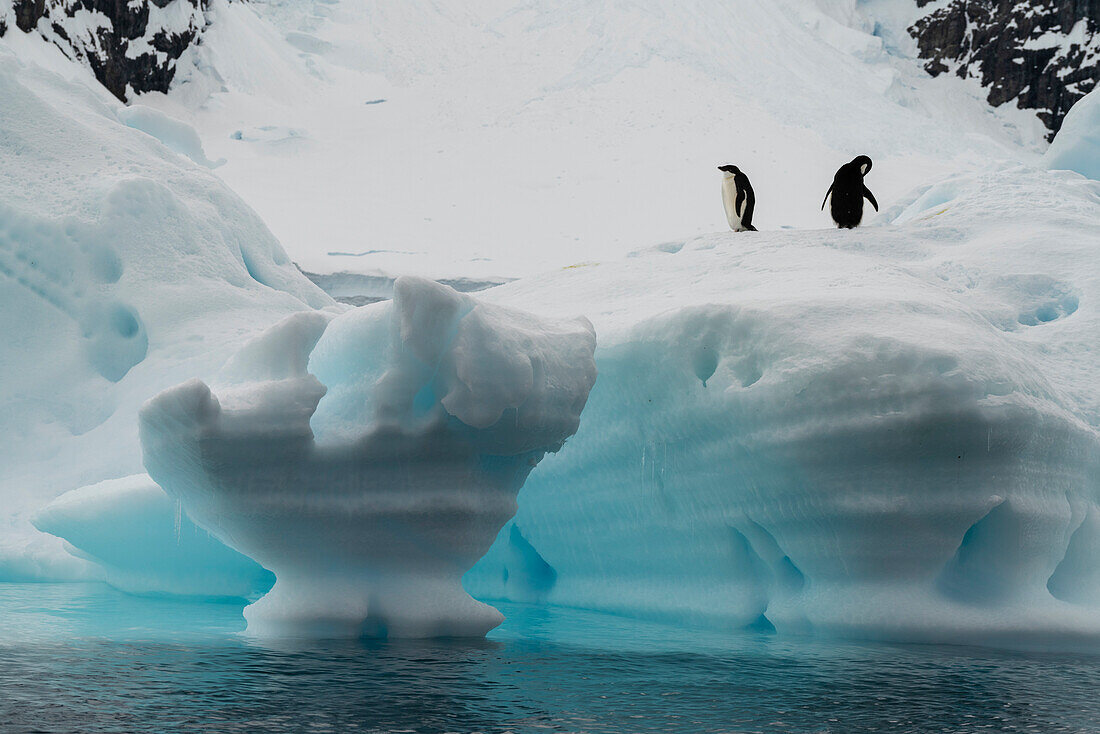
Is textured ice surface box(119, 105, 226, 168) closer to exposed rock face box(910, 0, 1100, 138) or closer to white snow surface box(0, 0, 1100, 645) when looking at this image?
white snow surface box(0, 0, 1100, 645)

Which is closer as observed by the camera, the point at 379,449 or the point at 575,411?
the point at 379,449

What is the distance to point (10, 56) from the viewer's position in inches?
375

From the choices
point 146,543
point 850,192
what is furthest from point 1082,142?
point 146,543

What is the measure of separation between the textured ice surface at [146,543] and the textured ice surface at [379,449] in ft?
4.46

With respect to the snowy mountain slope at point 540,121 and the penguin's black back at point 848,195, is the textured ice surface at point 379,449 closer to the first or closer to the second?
the penguin's black back at point 848,195

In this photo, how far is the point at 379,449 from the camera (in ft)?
14.7

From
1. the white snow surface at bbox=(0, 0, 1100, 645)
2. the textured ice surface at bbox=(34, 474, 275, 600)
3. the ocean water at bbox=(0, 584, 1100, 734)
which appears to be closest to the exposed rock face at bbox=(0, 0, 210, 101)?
the white snow surface at bbox=(0, 0, 1100, 645)

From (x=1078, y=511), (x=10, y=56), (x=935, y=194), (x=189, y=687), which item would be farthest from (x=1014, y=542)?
(x=10, y=56)

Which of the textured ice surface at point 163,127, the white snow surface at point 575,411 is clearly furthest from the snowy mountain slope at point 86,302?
the textured ice surface at point 163,127

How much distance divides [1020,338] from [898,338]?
1610 millimetres

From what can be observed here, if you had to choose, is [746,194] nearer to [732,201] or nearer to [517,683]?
[732,201]

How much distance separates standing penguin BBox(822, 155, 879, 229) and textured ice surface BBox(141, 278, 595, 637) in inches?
197

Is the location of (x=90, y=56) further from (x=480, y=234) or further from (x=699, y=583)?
(x=699, y=583)

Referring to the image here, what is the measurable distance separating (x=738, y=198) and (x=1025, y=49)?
34590 mm
